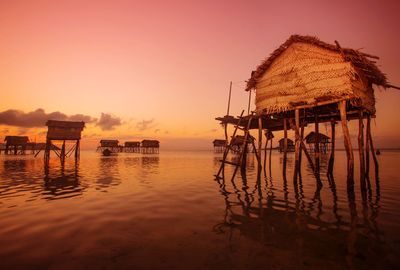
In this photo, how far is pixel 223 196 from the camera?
9.60m

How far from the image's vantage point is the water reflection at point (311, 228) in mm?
4137

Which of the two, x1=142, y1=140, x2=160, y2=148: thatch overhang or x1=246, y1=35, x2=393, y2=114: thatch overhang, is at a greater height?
x1=246, y1=35, x2=393, y2=114: thatch overhang

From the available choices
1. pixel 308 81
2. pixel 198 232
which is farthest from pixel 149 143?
pixel 198 232

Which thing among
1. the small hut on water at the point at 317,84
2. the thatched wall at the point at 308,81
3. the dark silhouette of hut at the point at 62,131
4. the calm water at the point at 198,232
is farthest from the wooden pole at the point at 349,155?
the dark silhouette of hut at the point at 62,131

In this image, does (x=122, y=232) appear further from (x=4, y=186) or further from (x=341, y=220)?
(x=4, y=186)

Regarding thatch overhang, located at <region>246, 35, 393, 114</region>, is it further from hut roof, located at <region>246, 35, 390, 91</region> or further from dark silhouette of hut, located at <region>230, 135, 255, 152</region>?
dark silhouette of hut, located at <region>230, 135, 255, 152</region>

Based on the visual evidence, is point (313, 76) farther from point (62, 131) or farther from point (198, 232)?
point (62, 131)

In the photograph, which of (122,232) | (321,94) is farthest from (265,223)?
(321,94)

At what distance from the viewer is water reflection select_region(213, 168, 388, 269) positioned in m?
4.14

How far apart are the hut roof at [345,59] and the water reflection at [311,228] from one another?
638 centimetres

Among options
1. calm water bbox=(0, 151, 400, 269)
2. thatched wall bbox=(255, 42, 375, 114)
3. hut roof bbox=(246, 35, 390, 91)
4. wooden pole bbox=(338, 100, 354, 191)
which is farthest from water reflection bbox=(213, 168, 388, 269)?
hut roof bbox=(246, 35, 390, 91)

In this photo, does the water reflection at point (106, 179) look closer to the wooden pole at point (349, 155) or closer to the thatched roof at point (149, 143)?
the wooden pole at point (349, 155)

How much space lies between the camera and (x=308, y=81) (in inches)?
478

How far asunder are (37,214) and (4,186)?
658 centimetres
